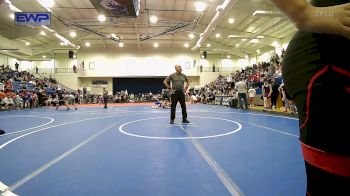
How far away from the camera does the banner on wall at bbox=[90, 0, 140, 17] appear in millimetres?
11695

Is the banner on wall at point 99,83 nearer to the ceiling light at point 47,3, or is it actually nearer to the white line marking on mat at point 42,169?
the ceiling light at point 47,3

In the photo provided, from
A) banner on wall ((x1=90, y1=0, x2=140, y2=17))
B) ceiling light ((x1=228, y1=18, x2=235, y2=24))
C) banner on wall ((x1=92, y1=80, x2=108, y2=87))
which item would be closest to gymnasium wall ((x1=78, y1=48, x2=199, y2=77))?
banner on wall ((x1=92, y1=80, x2=108, y2=87))

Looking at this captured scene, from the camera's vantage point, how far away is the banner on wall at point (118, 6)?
11695mm

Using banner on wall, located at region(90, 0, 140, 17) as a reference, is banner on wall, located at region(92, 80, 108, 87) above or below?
below

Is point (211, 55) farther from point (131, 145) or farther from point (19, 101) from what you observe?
point (131, 145)

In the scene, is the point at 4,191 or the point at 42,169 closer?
the point at 4,191

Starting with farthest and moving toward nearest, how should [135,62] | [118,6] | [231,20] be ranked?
[135,62] → [231,20] → [118,6]

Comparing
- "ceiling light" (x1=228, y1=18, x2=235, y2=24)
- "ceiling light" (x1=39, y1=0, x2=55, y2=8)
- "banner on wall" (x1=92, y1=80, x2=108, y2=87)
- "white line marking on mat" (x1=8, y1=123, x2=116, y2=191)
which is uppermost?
"ceiling light" (x1=228, y1=18, x2=235, y2=24)

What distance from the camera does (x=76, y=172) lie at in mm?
2719

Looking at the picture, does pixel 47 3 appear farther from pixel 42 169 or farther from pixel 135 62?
pixel 42 169

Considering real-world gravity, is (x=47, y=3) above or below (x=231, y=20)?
below

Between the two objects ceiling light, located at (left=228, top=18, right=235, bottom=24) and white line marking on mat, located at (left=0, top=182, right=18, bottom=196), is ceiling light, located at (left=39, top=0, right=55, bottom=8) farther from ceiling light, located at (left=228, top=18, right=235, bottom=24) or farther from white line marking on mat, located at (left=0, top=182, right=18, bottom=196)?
white line marking on mat, located at (left=0, top=182, right=18, bottom=196)

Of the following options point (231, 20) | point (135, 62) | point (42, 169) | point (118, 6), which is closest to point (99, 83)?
point (135, 62)

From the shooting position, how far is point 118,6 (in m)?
12.1
